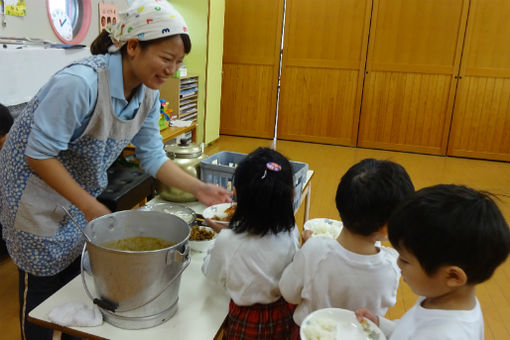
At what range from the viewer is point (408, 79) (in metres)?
5.37

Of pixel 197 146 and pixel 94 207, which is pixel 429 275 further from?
pixel 197 146

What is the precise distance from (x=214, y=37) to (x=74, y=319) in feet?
13.6

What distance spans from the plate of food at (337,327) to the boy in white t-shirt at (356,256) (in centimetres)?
12

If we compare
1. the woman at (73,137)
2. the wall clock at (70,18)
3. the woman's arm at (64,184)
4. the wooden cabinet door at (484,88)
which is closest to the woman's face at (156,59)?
the woman at (73,137)

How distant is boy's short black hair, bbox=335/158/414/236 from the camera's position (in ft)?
3.32

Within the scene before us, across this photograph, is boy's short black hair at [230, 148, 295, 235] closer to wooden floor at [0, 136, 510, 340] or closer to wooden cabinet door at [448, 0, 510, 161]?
wooden floor at [0, 136, 510, 340]

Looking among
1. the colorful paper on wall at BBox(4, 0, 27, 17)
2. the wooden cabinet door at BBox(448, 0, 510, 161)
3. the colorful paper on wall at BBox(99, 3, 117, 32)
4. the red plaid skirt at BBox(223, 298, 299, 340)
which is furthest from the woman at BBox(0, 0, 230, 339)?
the wooden cabinet door at BBox(448, 0, 510, 161)

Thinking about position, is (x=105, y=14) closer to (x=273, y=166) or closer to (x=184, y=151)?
(x=184, y=151)

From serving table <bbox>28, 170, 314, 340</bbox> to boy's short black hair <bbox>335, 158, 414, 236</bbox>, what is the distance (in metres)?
0.40

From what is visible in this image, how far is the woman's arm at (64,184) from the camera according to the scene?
1026 millimetres

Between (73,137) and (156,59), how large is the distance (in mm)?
308

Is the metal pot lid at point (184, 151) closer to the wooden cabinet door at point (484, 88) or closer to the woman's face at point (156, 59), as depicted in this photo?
the woman's face at point (156, 59)

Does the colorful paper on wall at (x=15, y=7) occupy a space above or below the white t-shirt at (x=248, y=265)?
above

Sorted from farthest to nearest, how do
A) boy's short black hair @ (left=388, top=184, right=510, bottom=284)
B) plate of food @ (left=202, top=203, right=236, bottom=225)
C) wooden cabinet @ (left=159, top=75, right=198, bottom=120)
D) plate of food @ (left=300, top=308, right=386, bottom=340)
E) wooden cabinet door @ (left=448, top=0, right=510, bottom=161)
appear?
wooden cabinet door @ (left=448, top=0, right=510, bottom=161)
wooden cabinet @ (left=159, top=75, right=198, bottom=120)
plate of food @ (left=202, top=203, right=236, bottom=225)
plate of food @ (left=300, top=308, right=386, bottom=340)
boy's short black hair @ (left=388, top=184, right=510, bottom=284)
